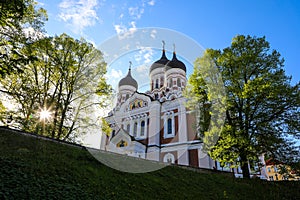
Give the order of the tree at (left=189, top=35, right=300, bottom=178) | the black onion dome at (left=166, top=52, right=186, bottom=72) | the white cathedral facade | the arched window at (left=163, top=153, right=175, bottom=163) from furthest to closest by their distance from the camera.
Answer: the black onion dome at (left=166, top=52, right=186, bottom=72)
the arched window at (left=163, top=153, right=175, bottom=163)
the white cathedral facade
the tree at (left=189, top=35, right=300, bottom=178)

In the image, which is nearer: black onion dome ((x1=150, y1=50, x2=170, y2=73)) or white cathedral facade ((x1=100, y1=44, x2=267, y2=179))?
white cathedral facade ((x1=100, y1=44, x2=267, y2=179))

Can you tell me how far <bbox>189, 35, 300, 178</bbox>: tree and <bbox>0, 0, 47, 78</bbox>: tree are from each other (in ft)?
33.9

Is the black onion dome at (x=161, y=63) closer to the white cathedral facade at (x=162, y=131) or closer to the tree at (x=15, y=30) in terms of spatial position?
the white cathedral facade at (x=162, y=131)

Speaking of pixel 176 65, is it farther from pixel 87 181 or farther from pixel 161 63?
pixel 87 181

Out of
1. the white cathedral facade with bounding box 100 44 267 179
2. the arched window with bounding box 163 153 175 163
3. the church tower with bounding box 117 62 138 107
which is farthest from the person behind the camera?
the church tower with bounding box 117 62 138 107

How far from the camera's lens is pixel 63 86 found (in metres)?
17.2

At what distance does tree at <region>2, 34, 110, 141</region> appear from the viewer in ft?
49.7

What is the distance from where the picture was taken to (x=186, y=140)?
21.2m

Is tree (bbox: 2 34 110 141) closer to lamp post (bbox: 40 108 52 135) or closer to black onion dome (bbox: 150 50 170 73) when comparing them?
lamp post (bbox: 40 108 52 135)

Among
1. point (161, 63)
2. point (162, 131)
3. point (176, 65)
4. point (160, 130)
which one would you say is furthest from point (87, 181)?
point (161, 63)

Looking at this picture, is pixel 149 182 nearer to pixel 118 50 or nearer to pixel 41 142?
pixel 41 142

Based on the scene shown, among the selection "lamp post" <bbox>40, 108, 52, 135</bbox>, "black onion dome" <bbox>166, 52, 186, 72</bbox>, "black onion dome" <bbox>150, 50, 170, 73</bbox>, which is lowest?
"lamp post" <bbox>40, 108, 52, 135</bbox>

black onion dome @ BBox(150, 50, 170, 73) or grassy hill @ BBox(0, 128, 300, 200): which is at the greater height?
black onion dome @ BBox(150, 50, 170, 73)

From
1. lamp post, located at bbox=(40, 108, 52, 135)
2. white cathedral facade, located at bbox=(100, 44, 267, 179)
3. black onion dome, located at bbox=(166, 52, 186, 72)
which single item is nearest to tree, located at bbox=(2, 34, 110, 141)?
lamp post, located at bbox=(40, 108, 52, 135)
